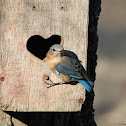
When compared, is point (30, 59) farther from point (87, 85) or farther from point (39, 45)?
point (39, 45)

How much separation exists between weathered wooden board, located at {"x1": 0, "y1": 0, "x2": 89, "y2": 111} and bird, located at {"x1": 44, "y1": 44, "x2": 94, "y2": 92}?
0.27ft

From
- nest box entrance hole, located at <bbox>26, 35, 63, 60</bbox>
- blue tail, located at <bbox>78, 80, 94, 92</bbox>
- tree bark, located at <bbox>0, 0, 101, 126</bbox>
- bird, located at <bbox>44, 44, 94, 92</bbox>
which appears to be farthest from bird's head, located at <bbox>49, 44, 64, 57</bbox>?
tree bark, located at <bbox>0, 0, 101, 126</bbox>

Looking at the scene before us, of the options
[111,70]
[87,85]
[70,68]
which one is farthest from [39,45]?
[111,70]

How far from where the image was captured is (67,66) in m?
4.70

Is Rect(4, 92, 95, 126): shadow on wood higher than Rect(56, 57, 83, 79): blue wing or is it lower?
lower

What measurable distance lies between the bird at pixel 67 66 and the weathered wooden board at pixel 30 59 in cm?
8

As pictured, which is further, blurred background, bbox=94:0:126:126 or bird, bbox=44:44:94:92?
blurred background, bbox=94:0:126:126

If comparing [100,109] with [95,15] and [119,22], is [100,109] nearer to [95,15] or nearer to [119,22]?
[95,15]

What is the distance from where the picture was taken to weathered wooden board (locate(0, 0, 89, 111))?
15.2 feet

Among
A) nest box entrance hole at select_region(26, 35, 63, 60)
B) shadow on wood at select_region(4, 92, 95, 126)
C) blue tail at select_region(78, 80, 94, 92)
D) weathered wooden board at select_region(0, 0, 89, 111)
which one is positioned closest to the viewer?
blue tail at select_region(78, 80, 94, 92)

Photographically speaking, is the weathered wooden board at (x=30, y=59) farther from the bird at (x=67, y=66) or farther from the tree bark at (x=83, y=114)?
the tree bark at (x=83, y=114)

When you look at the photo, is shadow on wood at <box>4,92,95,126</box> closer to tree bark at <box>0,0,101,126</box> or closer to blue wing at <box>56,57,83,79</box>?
tree bark at <box>0,0,101,126</box>

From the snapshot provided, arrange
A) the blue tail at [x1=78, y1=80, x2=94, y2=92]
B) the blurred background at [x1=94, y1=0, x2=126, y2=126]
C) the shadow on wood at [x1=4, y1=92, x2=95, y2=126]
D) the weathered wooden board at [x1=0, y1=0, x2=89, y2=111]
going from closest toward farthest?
the blue tail at [x1=78, y1=80, x2=94, y2=92]
the weathered wooden board at [x1=0, y1=0, x2=89, y2=111]
the shadow on wood at [x1=4, y1=92, x2=95, y2=126]
the blurred background at [x1=94, y1=0, x2=126, y2=126]

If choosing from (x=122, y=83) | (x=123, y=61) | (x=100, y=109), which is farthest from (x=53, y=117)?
(x=123, y=61)
